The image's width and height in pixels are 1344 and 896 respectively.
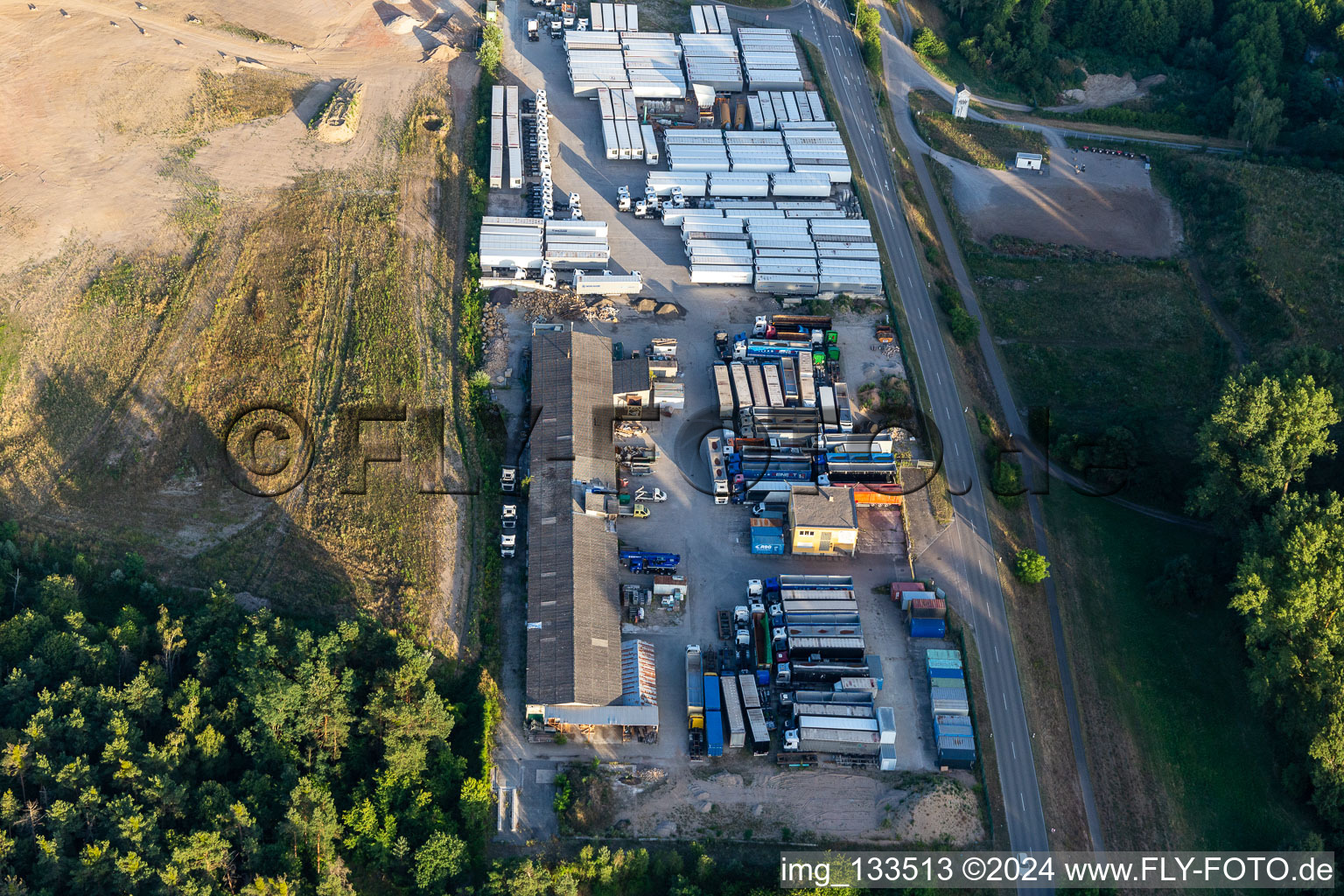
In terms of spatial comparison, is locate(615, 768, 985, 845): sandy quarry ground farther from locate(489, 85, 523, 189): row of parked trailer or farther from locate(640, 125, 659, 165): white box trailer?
locate(640, 125, 659, 165): white box trailer

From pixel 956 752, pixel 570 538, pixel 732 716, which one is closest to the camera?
pixel 956 752

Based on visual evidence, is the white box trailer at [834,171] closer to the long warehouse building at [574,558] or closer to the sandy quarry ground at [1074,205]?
the sandy quarry ground at [1074,205]

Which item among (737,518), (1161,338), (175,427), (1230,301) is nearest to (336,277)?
(175,427)

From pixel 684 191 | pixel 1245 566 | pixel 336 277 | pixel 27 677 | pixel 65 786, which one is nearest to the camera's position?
pixel 65 786

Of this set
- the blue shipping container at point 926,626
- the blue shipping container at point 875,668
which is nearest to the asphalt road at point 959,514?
the blue shipping container at point 926,626

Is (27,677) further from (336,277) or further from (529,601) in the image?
(336,277)

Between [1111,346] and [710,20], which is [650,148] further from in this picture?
[1111,346]

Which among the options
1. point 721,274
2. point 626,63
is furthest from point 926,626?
point 626,63
